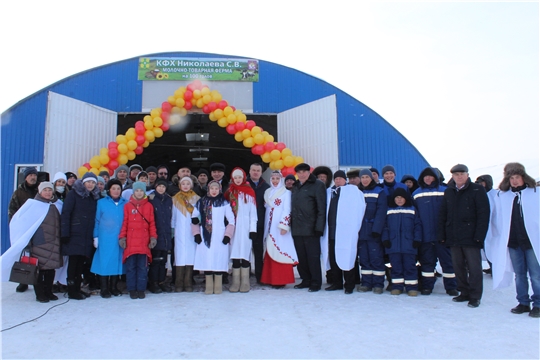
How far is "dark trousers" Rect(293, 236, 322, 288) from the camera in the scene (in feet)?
17.1

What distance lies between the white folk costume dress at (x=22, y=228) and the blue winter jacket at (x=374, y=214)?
377 cm

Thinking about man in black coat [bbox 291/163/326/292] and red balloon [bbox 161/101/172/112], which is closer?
man in black coat [bbox 291/163/326/292]

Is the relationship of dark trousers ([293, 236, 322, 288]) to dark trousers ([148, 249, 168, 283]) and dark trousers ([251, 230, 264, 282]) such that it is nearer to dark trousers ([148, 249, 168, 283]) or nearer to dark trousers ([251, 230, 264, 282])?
dark trousers ([251, 230, 264, 282])

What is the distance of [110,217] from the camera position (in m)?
4.91

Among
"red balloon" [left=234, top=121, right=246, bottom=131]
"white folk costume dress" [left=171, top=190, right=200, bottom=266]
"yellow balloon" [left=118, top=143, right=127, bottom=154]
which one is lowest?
"white folk costume dress" [left=171, top=190, right=200, bottom=266]

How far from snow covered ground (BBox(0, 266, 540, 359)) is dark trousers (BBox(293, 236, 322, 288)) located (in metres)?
0.48

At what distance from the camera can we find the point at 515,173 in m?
4.09

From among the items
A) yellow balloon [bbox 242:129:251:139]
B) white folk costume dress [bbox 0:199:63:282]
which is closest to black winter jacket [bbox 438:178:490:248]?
white folk costume dress [bbox 0:199:63:282]

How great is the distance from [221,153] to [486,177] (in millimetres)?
12051

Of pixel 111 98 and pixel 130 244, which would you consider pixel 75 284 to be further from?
pixel 111 98

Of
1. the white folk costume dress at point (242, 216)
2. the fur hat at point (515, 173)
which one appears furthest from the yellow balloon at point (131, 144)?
the fur hat at point (515, 173)

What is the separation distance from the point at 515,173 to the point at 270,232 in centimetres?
287

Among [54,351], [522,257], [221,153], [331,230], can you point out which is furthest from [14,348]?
[221,153]

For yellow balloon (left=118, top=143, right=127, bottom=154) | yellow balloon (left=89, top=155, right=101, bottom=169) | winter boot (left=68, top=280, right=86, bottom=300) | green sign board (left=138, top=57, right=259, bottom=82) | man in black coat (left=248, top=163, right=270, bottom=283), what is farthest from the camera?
green sign board (left=138, top=57, right=259, bottom=82)
